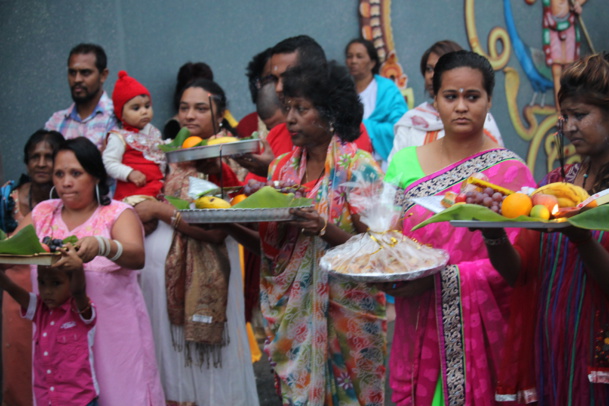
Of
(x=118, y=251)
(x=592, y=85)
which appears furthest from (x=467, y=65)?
(x=118, y=251)

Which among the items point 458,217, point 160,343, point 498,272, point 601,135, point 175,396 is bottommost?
point 175,396

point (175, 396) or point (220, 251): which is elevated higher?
point (220, 251)

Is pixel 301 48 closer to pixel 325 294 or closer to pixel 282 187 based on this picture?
pixel 282 187

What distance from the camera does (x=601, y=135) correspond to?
2.90 meters

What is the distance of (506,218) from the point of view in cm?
262

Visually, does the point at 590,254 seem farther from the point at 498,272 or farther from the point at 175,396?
the point at 175,396

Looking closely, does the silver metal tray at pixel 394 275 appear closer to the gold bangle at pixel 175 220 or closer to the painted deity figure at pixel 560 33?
the gold bangle at pixel 175 220

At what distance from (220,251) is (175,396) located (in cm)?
93

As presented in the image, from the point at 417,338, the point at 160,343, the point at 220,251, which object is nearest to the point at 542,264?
the point at 417,338

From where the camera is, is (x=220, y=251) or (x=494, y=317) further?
(x=220, y=251)

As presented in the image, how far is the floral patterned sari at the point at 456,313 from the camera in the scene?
10.5 feet

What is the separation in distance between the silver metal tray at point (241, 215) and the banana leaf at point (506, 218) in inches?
36.1

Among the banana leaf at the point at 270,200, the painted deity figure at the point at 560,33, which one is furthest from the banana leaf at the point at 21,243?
the painted deity figure at the point at 560,33

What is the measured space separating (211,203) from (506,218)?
163 cm
